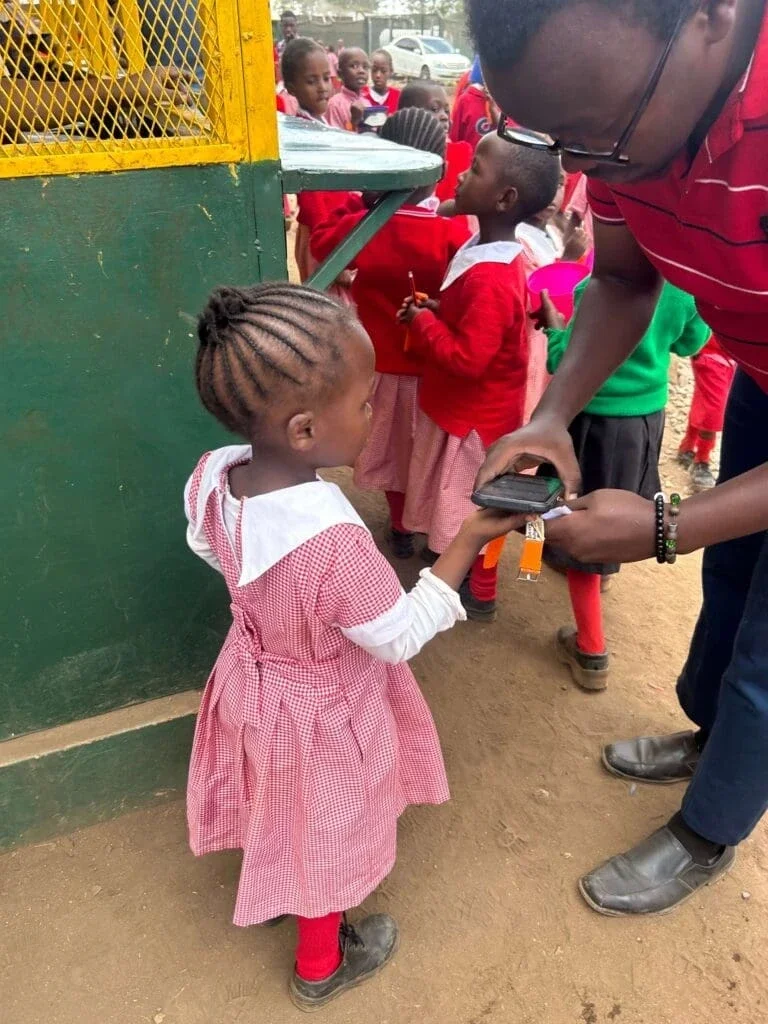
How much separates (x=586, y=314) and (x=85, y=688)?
5.26 ft

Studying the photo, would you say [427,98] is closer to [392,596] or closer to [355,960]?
[392,596]

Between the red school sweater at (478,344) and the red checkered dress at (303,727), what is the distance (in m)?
1.24

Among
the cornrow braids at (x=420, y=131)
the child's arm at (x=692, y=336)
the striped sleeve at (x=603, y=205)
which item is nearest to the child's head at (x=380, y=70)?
the cornrow braids at (x=420, y=131)

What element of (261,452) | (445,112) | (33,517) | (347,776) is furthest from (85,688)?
(445,112)

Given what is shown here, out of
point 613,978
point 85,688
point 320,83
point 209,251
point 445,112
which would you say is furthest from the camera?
point 320,83

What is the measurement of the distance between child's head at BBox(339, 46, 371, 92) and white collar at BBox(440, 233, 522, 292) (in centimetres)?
657

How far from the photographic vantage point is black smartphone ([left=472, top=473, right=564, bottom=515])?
140cm

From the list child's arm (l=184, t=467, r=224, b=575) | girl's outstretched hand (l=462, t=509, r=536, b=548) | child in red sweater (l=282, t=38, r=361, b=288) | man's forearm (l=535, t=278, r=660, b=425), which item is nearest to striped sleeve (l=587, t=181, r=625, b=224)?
man's forearm (l=535, t=278, r=660, b=425)

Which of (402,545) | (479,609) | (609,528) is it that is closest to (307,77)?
(402,545)

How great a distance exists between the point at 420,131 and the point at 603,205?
198cm

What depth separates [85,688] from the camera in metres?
2.02

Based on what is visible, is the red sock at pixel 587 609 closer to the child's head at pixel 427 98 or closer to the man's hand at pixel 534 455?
the man's hand at pixel 534 455

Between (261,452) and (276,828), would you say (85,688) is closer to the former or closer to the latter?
(276,828)

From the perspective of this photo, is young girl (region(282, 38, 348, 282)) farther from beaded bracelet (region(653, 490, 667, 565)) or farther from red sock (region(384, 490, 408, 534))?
beaded bracelet (region(653, 490, 667, 565))
